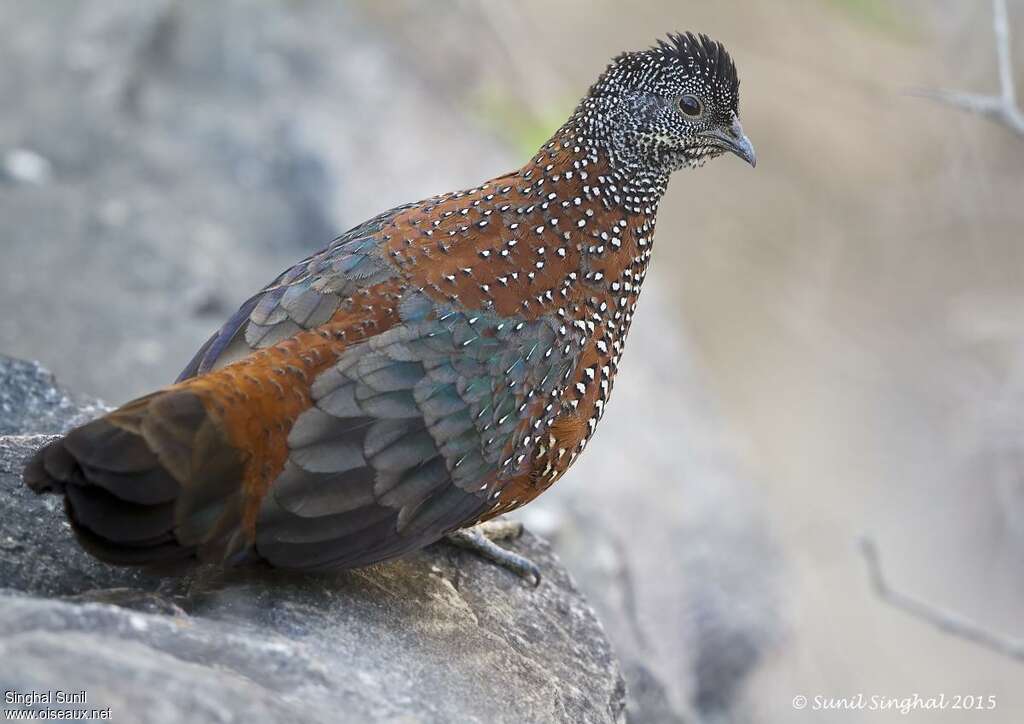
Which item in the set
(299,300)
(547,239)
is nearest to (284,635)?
(299,300)

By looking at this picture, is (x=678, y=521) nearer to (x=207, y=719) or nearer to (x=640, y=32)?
(x=207, y=719)

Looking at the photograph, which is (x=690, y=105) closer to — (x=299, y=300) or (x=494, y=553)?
(x=299, y=300)

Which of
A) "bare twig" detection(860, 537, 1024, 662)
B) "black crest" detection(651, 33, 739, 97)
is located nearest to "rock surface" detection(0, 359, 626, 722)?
"bare twig" detection(860, 537, 1024, 662)

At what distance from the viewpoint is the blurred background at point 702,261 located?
631cm

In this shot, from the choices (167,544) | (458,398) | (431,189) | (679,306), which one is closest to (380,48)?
(431,189)

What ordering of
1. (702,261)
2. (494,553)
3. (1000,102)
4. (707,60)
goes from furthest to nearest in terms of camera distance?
(702,261) < (707,60) < (494,553) < (1000,102)

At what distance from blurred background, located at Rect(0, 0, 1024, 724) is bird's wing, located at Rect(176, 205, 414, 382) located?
78.0 inches

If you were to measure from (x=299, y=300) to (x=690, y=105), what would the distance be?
4.47 ft

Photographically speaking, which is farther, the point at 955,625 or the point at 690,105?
the point at 955,625

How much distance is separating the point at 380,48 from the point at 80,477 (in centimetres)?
654

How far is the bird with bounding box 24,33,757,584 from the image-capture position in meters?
2.88

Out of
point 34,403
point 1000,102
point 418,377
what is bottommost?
point 34,403

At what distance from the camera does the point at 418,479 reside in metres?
3.33

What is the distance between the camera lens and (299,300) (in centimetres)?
352
